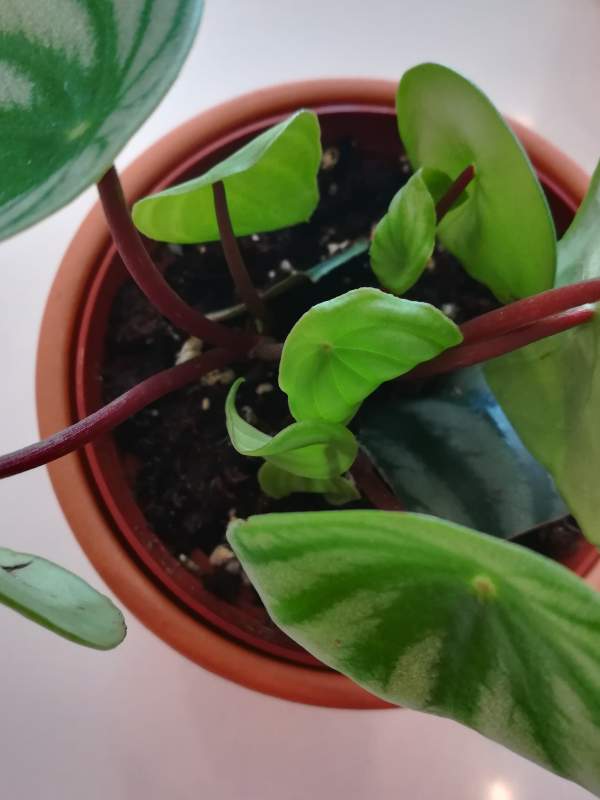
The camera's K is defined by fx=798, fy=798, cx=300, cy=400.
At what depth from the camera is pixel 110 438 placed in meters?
0.55

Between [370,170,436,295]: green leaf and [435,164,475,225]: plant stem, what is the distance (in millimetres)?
30

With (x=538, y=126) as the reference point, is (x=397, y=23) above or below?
above

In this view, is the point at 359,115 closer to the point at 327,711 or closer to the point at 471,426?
the point at 471,426

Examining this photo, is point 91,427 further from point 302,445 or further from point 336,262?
point 336,262

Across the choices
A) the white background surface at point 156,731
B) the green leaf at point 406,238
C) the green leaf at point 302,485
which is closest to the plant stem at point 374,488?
the green leaf at point 302,485

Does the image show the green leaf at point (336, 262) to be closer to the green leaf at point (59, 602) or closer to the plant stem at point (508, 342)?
the plant stem at point (508, 342)

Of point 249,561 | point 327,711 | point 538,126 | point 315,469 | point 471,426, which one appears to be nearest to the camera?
point 249,561

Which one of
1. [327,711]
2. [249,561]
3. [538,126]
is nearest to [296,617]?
[249,561]

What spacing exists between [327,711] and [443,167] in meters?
0.42

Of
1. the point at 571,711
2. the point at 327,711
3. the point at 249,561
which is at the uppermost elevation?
the point at 249,561

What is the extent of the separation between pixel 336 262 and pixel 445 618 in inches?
11.7

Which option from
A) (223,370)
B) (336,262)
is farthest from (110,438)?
(336,262)

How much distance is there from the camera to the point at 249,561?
0.29m

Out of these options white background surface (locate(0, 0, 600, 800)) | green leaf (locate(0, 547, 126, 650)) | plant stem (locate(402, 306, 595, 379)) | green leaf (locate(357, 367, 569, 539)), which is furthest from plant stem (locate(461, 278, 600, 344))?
white background surface (locate(0, 0, 600, 800))
